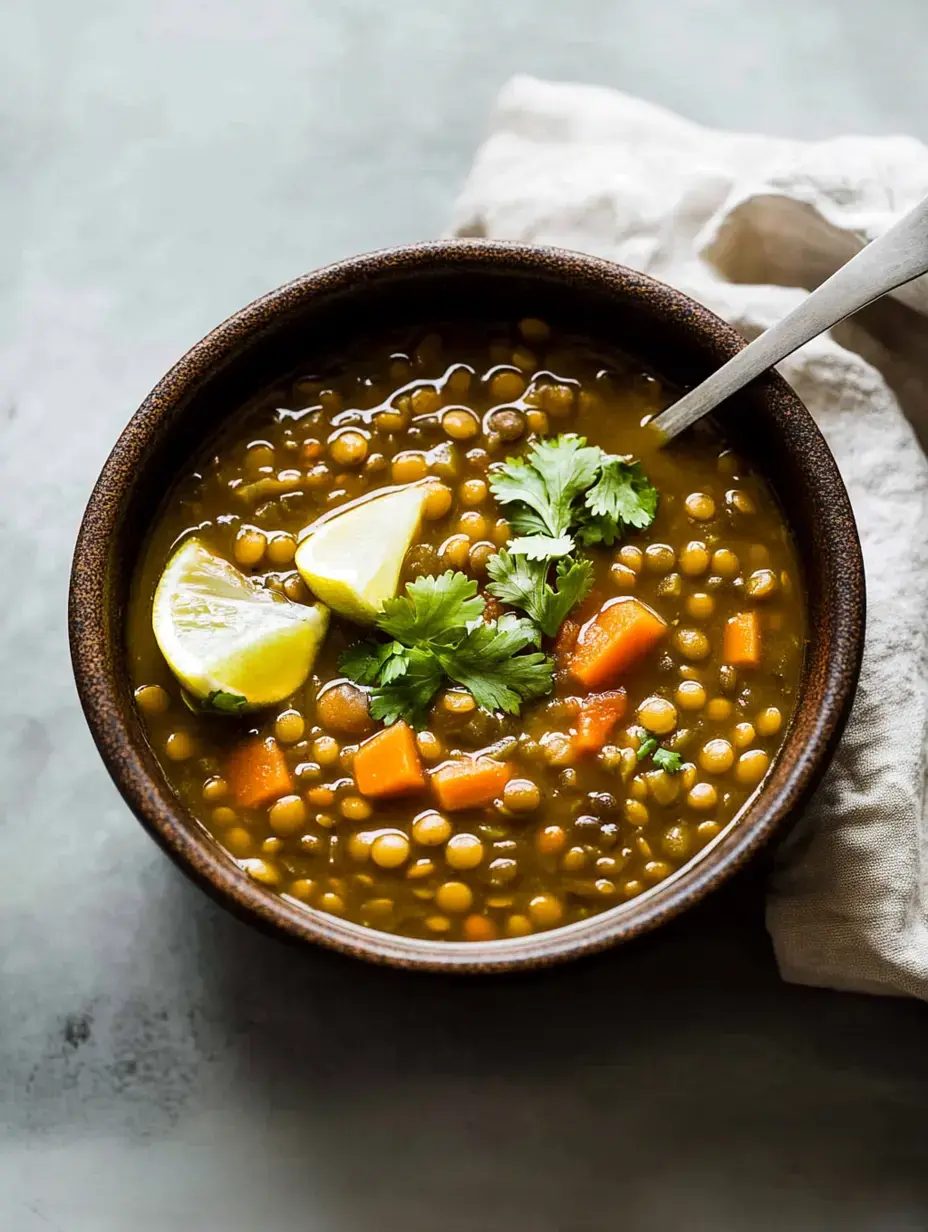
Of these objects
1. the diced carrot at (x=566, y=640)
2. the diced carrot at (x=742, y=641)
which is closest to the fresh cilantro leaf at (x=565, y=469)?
the diced carrot at (x=566, y=640)

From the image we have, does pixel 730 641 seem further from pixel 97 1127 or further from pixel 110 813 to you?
pixel 97 1127

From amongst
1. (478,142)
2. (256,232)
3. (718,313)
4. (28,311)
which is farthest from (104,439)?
(718,313)

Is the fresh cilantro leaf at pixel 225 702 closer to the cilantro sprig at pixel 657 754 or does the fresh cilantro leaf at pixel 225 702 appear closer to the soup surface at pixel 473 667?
the soup surface at pixel 473 667

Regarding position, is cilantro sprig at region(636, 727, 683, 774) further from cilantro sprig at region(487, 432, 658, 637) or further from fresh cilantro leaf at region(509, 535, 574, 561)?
fresh cilantro leaf at region(509, 535, 574, 561)

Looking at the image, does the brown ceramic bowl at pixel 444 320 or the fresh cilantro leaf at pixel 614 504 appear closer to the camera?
the brown ceramic bowl at pixel 444 320

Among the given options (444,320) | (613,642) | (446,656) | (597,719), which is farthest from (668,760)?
(444,320)
